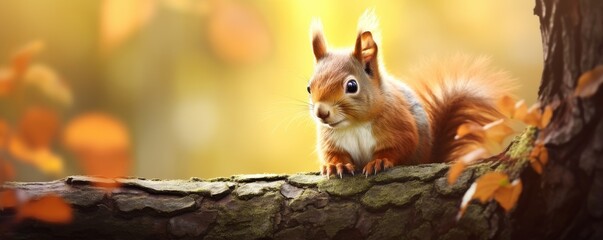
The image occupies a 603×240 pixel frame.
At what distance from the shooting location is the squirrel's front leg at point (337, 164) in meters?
1.68

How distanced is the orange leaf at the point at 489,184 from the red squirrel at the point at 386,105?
379mm

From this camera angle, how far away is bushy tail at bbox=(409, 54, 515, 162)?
1.99m

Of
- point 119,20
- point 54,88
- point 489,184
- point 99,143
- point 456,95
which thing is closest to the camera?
point 489,184

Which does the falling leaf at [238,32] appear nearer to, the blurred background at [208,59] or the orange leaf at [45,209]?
the blurred background at [208,59]

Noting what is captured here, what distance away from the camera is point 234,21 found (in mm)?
2520

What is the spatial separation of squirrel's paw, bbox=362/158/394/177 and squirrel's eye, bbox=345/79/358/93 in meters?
0.18

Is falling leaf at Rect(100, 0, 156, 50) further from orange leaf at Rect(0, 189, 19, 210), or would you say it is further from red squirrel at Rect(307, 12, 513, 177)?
orange leaf at Rect(0, 189, 19, 210)

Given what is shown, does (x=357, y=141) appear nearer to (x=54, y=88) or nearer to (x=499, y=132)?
(x=499, y=132)

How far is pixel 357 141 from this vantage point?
1.83m

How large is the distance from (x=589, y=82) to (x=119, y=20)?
1.78 m

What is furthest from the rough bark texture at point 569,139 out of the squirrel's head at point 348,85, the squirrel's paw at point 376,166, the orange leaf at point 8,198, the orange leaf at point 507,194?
the orange leaf at point 8,198

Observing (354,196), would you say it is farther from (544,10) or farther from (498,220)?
(544,10)

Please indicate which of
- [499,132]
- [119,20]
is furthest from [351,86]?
[119,20]

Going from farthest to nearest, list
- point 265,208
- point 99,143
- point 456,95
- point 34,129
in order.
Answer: point 99,143
point 456,95
point 265,208
point 34,129
